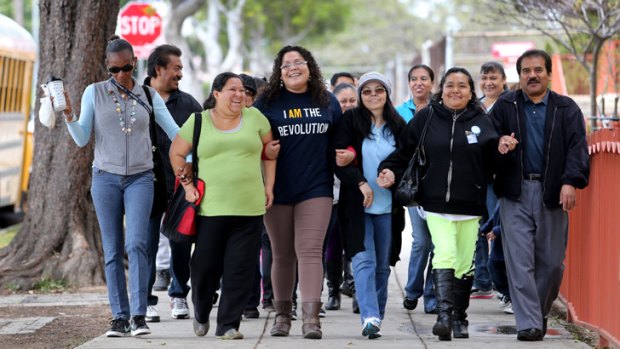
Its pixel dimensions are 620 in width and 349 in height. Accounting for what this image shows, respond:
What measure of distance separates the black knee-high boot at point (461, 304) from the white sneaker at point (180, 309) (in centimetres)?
236

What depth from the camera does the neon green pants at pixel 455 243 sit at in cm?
874

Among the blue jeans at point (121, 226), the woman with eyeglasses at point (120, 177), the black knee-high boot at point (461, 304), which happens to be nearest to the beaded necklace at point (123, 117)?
the woman with eyeglasses at point (120, 177)

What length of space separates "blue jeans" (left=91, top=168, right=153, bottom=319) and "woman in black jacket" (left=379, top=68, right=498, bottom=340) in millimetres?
1699

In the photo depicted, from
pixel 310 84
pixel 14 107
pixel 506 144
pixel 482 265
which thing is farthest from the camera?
pixel 14 107

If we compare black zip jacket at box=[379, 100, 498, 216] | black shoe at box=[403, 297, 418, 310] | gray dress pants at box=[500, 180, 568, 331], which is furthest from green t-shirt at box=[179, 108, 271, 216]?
black shoe at box=[403, 297, 418, 310]

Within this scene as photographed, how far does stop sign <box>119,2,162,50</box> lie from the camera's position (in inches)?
769

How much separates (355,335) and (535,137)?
1896mm

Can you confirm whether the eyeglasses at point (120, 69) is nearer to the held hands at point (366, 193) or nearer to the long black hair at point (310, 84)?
the long black hair at point (310, 84)

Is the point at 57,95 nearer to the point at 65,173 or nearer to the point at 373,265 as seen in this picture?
the point at 373,265

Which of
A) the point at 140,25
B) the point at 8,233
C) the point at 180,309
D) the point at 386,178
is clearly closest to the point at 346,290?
the point at 180,309

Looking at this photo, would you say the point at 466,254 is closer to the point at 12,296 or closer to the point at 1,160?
the point at 12,296

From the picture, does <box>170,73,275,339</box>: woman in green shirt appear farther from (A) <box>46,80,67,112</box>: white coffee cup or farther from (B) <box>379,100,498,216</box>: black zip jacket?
(B) <box>379,100,498,216</box>: black zip jacket

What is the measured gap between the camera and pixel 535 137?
8.82 meters

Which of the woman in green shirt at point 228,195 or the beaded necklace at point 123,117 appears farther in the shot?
→ the beaded necklace at point 123,117
